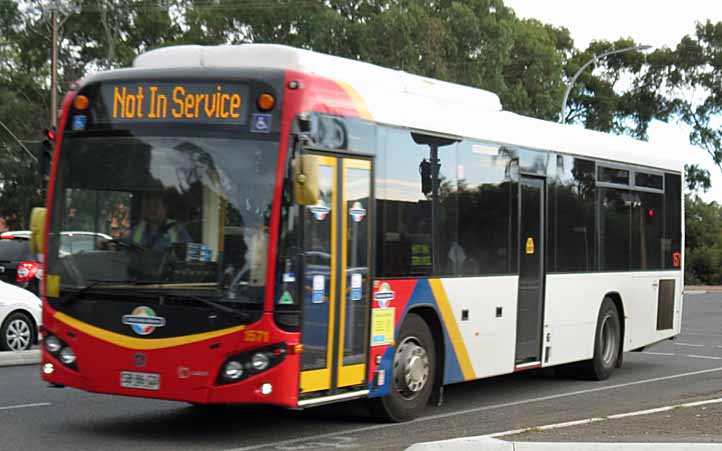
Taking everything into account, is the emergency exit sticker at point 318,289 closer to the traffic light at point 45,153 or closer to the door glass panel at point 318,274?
the door glass panel at point 318,274

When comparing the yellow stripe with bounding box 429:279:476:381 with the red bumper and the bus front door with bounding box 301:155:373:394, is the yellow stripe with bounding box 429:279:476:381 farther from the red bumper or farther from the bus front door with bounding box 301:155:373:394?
the red bumper

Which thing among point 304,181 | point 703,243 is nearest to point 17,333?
point 304,181

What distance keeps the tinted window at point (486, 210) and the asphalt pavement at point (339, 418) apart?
5.01ft

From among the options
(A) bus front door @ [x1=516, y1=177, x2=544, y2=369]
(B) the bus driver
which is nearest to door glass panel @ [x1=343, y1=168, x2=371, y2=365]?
(B) the bus driver

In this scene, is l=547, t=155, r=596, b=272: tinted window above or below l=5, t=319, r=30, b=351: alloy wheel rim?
above

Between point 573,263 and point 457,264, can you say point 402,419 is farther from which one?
point 573,263

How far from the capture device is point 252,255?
32.9 feet

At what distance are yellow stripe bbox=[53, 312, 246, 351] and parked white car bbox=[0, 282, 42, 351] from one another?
24.9 feet

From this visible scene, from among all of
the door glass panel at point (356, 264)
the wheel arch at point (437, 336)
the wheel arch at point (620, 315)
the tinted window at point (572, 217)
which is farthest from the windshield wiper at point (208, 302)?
the wheel arch at point (620, 315)

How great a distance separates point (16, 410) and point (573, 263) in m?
6.72

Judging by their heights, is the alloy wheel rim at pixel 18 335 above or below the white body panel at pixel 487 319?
below

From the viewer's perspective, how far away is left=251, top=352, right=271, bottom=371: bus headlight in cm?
998

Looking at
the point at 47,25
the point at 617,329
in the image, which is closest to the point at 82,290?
the point at 617,329

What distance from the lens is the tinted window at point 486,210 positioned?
1302 centimetres
